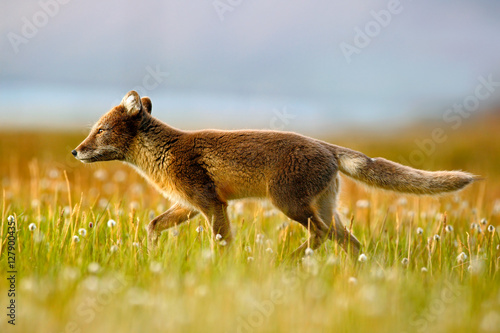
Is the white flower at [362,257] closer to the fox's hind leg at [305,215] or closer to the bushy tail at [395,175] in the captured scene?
the fox's hind leg at [305,215]

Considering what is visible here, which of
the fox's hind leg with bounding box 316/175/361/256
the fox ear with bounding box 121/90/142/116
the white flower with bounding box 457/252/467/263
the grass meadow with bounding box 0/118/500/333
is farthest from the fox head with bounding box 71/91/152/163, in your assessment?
the white flower with bounding box 457/252/467/263

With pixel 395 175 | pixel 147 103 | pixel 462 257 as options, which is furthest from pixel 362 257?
pixel 147 103

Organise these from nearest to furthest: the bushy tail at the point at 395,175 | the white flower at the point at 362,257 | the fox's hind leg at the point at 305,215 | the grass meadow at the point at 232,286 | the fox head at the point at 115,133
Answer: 1. the grass meadow at the point at 232,286
2. the white flower at the point at 362,257
3. the bushy tail at the point at 395,175
4. the fox's hind leg at the point at 305,215
5. the fox head at the point at 115,133

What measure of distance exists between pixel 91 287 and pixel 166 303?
657mm

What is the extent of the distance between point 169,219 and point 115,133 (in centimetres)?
140

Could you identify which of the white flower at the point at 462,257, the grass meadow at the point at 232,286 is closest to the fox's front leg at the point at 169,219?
the grass meadow at the point at 232,286

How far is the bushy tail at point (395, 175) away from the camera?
6055 millimetres

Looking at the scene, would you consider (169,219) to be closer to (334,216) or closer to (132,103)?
(132,103)

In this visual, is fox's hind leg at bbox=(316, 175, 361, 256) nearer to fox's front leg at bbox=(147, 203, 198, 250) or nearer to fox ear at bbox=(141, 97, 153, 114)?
fox's front leg at bbox=(147, 203, 198, 250)

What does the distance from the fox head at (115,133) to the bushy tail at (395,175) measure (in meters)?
2.77

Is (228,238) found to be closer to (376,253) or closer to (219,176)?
(219,176)

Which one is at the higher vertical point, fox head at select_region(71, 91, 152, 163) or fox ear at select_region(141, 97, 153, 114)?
fox ear at select_region(141, 97, 153, 114)

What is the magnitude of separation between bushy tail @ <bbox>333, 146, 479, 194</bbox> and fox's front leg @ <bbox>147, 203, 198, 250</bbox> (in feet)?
7.27

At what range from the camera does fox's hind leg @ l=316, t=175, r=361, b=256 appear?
259 inches
